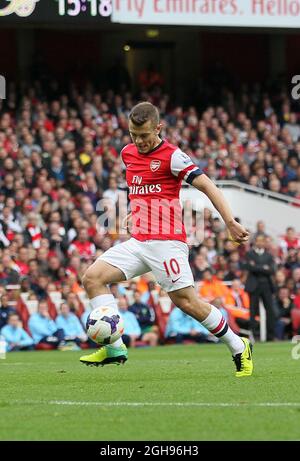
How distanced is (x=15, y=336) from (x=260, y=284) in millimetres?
4670

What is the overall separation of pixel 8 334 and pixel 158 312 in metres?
2.85

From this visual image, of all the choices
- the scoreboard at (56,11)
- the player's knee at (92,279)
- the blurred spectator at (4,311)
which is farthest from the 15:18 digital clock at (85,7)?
the player's knee at (92,279)

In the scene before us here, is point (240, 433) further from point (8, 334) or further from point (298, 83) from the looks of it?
point (298, 83)

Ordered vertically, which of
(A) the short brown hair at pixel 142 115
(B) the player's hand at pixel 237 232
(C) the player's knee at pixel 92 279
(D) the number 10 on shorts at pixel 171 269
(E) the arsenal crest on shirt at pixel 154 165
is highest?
(A) the short brown hair at pixel 142 115

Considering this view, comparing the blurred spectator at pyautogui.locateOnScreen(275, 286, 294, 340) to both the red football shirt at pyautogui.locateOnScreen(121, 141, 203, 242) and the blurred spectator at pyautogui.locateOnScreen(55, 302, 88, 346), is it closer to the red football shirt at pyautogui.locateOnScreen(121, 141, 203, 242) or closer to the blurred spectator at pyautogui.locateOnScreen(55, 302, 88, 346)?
the blurred spectator at pyautogui.locateOnScreen(55, 302, 88, 346)

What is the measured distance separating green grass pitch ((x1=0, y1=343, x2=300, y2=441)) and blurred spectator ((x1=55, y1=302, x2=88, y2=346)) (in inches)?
257

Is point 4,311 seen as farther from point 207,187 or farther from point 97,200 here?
point 207,187

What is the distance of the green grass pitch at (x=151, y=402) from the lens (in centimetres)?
720

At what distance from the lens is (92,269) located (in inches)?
413

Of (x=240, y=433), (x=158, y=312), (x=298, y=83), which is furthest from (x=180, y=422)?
(x=298, y=83)

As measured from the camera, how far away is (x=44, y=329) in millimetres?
20125

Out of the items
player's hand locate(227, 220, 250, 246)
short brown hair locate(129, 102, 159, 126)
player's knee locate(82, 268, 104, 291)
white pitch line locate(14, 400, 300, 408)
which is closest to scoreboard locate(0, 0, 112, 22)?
short brown hair locate(129, 102, 159, 126)

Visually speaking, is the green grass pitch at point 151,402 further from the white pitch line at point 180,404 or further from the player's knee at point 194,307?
the player's knee at point 194,307

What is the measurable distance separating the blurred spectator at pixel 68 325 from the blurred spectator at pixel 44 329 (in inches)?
4.0
